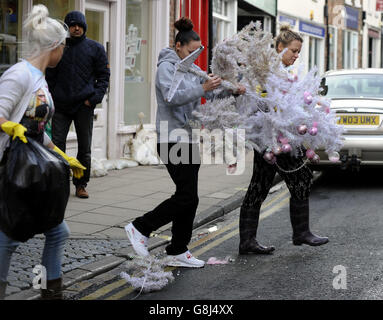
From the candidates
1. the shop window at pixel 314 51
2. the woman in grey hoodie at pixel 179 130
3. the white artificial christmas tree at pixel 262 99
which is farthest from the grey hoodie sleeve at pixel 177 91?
the shop window at pixel 314 51

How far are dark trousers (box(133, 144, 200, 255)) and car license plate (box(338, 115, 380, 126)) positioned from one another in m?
4.69

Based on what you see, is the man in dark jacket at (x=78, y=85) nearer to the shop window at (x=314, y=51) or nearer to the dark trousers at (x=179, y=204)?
the dark trousers at (x=179, y=204)

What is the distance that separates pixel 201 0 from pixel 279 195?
23.7ft

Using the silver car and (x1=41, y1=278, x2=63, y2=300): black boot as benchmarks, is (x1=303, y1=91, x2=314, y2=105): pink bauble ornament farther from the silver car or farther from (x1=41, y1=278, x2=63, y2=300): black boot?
the silver car

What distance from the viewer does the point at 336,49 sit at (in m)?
31.3

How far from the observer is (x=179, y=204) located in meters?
5.34

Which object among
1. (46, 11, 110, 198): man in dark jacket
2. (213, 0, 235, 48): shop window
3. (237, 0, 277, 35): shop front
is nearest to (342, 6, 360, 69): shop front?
(237, 0, 277, 35): shop front

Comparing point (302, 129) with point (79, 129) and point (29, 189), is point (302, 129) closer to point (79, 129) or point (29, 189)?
point (29, 189)

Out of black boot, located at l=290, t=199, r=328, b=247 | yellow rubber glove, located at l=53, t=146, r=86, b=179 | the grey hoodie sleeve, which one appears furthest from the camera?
black boot, located at l=290, t=199, r=328, b=247

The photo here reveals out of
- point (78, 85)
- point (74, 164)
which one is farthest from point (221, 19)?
point (74, 164)

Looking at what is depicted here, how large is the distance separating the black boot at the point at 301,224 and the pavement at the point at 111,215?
4.19 feet

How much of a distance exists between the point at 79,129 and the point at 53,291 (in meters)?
4.10

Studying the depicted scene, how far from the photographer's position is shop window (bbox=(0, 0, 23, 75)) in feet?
30.7

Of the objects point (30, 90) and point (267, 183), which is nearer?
point (30, 90)
